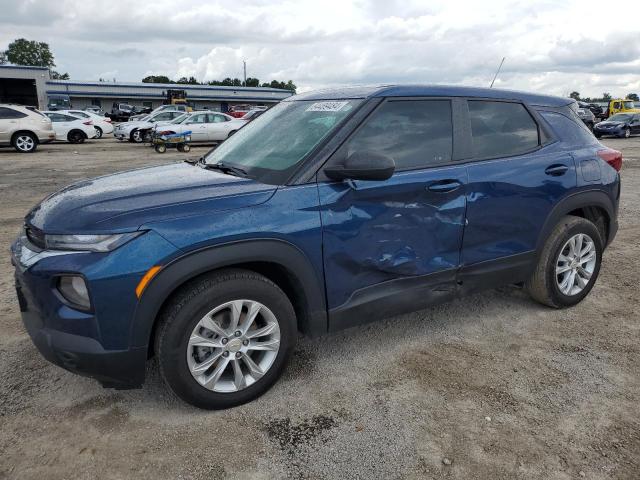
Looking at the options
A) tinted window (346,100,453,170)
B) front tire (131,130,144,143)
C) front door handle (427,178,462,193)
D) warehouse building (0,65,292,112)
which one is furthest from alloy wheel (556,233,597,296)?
warehouse building (0,65,292,112)

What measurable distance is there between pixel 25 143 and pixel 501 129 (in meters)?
18.6

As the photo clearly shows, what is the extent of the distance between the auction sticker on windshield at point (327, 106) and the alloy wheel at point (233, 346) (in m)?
1.37

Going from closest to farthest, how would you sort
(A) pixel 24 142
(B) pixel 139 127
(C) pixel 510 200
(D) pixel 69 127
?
1. (C) pixel 510 200
2. (A) pixel 24 142
3. (D) pixel 69 127
4. (B) pixel 139 127

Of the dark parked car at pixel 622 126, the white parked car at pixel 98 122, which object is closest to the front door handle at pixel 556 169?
the dark parked car at pixel 622 126

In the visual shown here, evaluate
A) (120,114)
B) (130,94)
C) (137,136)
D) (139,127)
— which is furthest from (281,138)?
(130,94)

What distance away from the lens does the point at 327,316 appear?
2922 mm

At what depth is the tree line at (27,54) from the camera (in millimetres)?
106562

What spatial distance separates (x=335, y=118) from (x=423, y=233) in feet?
2.98

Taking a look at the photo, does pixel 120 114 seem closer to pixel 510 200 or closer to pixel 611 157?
pixel 611 157

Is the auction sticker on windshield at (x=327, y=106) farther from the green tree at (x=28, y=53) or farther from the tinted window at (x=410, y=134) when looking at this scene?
the green tree at (x=28, y=53)

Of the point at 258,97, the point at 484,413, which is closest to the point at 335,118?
the point at 484,413

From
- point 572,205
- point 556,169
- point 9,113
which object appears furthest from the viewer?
point 9,113

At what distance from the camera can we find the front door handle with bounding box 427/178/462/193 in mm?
3135

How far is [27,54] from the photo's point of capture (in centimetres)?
10656
